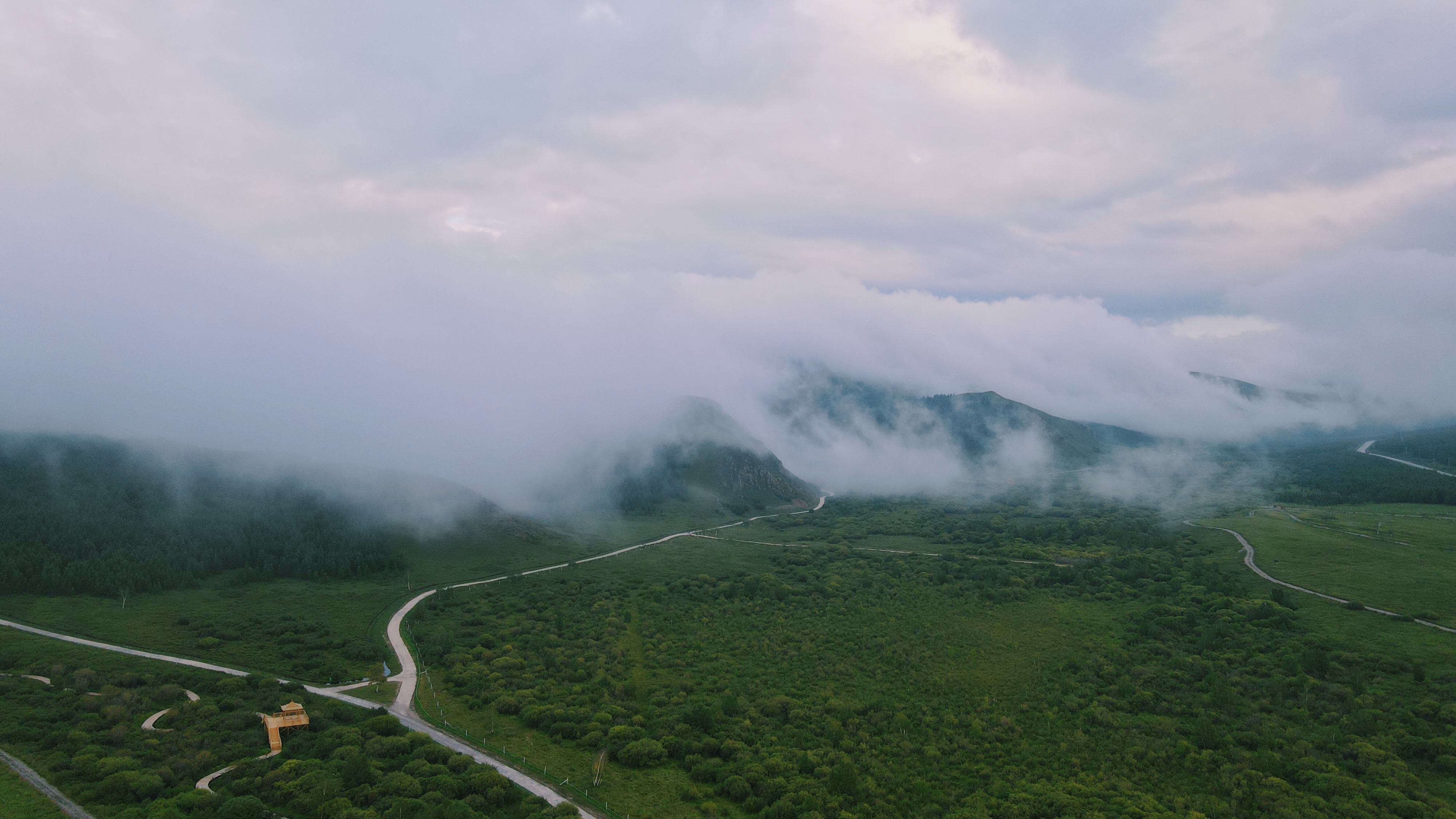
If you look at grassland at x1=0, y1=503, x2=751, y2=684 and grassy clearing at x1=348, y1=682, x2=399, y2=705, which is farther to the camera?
grassland at x1=0, y1=503, x2=751, y2=684

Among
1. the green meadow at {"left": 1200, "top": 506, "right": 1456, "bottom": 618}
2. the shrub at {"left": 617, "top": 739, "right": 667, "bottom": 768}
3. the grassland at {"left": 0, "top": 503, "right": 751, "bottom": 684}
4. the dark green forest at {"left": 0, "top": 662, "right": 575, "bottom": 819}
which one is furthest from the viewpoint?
the green meadow at {"left": 1200, "top": 506, "right": 1456, "bottom": 618}

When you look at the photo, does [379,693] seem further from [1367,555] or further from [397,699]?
[1367,555]

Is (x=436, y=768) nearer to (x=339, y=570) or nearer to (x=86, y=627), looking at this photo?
(x=86, y=627)

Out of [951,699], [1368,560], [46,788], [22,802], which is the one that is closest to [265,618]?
[46,788]

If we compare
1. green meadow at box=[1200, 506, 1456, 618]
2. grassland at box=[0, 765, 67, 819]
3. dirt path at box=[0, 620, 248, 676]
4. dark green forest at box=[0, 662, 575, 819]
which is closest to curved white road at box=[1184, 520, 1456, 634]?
green meadow at box=[1200, 506, 1456, 618]

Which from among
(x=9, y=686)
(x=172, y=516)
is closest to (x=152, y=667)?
(x=9, y=686)

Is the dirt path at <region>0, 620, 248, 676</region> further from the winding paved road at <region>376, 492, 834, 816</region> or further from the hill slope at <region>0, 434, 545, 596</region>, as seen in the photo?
the winding paved road at <region>376, 492, 834, 816</region>

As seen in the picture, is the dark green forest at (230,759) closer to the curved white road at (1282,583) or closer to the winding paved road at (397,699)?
the winding paved road at (397,699)

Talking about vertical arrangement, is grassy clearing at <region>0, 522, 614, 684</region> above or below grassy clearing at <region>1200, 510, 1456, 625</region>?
below
